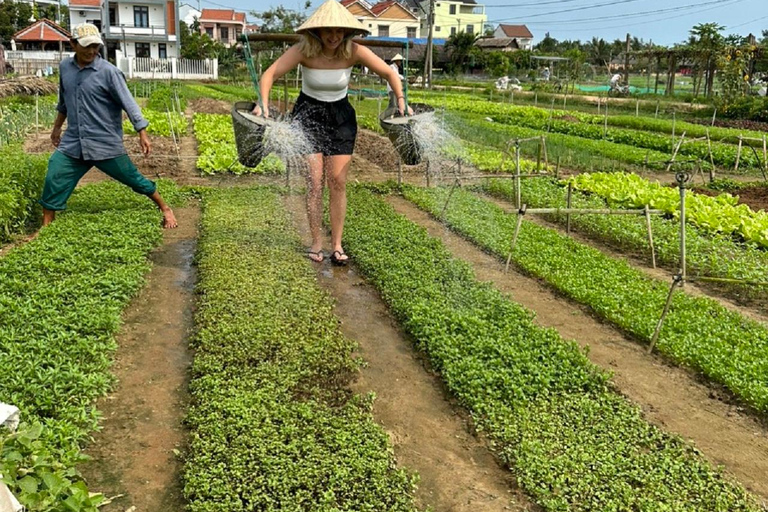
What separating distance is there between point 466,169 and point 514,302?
276 inches

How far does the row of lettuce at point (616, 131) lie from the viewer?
45.7 ft

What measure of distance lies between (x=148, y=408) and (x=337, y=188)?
110 inches

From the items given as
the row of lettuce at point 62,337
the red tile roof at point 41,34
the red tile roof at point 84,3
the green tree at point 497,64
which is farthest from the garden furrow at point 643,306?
the red tile roof at point 84,3

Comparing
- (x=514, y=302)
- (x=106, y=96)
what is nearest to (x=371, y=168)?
(x=106, y=96)

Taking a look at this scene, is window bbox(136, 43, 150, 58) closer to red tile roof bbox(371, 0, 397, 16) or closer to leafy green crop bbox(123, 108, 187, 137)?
red tile roof bbox(371, 0, 397, 16)

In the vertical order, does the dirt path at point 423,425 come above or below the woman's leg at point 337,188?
below

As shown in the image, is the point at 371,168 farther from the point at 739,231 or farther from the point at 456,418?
the point at 456,418

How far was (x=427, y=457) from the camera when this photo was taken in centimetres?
329

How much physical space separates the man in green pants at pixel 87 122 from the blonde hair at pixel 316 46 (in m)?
1.75

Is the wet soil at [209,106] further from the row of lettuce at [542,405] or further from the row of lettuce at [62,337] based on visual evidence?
the row of lettuce at [542,405]

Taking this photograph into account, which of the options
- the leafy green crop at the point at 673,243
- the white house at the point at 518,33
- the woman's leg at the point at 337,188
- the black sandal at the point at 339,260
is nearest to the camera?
the woman's leg at the point at 337,188

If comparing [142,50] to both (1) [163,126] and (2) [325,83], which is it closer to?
(1) [163,126]

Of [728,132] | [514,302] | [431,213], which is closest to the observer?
[514,302]

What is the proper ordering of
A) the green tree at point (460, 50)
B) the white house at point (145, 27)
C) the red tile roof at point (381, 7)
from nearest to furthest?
the white house at point (145, 27), the green tree at point (460, 50), the red tile roof at point (381, 7)
